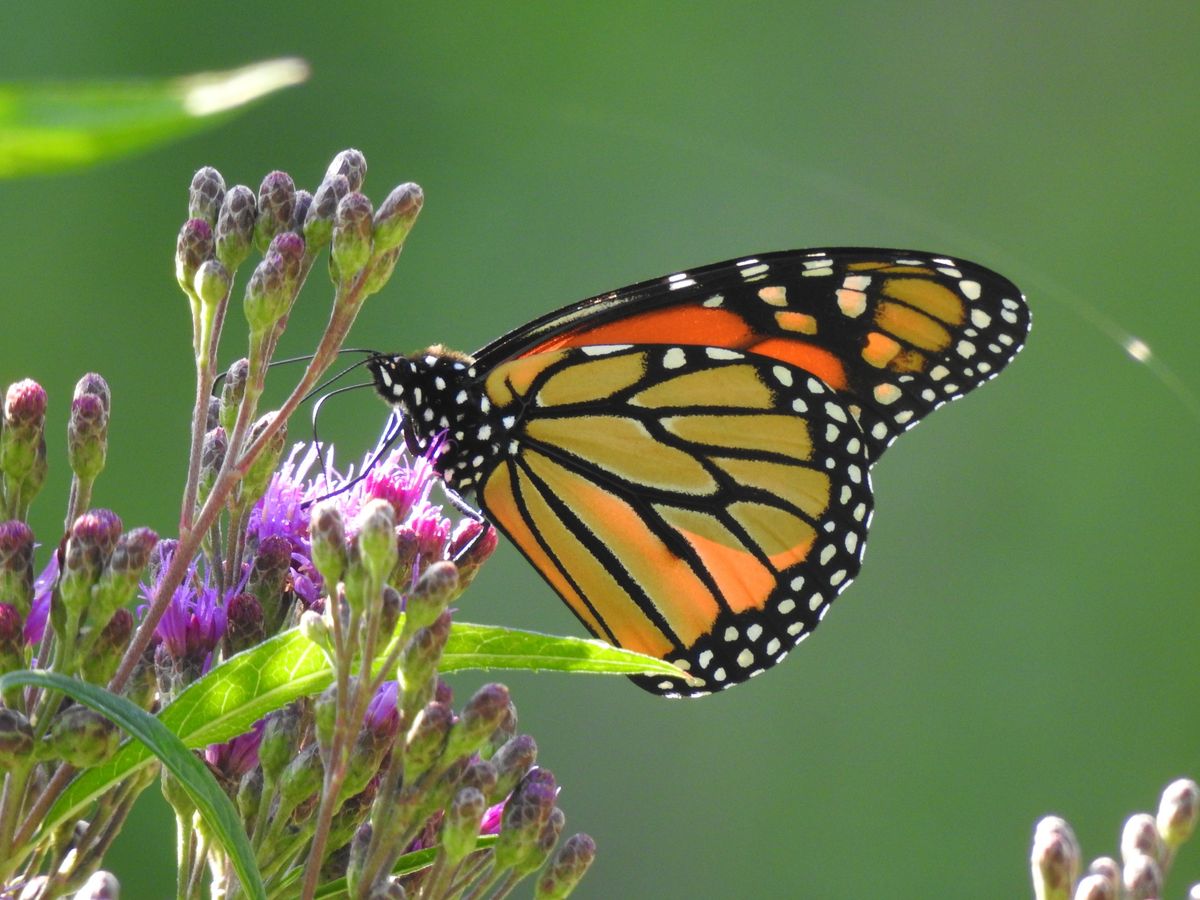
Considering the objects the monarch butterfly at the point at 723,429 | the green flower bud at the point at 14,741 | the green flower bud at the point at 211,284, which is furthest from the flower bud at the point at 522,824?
the monarch butterfly at the point at 723,429

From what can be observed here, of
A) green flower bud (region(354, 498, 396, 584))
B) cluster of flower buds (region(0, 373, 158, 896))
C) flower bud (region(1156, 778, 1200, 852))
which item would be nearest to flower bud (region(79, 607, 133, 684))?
cluster of flower buds (region(0, 373, 158, 896))

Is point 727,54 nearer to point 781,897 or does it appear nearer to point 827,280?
point 781,897

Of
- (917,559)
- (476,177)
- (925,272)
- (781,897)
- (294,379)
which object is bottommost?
(781,897)

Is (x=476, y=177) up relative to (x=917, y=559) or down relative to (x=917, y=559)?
up

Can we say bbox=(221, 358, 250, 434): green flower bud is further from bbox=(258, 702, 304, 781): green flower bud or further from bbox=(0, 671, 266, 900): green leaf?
bbox=(0, 671, 266, 900): green leaf

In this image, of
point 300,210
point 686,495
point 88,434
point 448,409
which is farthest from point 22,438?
point 686,495

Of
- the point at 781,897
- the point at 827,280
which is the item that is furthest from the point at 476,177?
the point at 827,280
